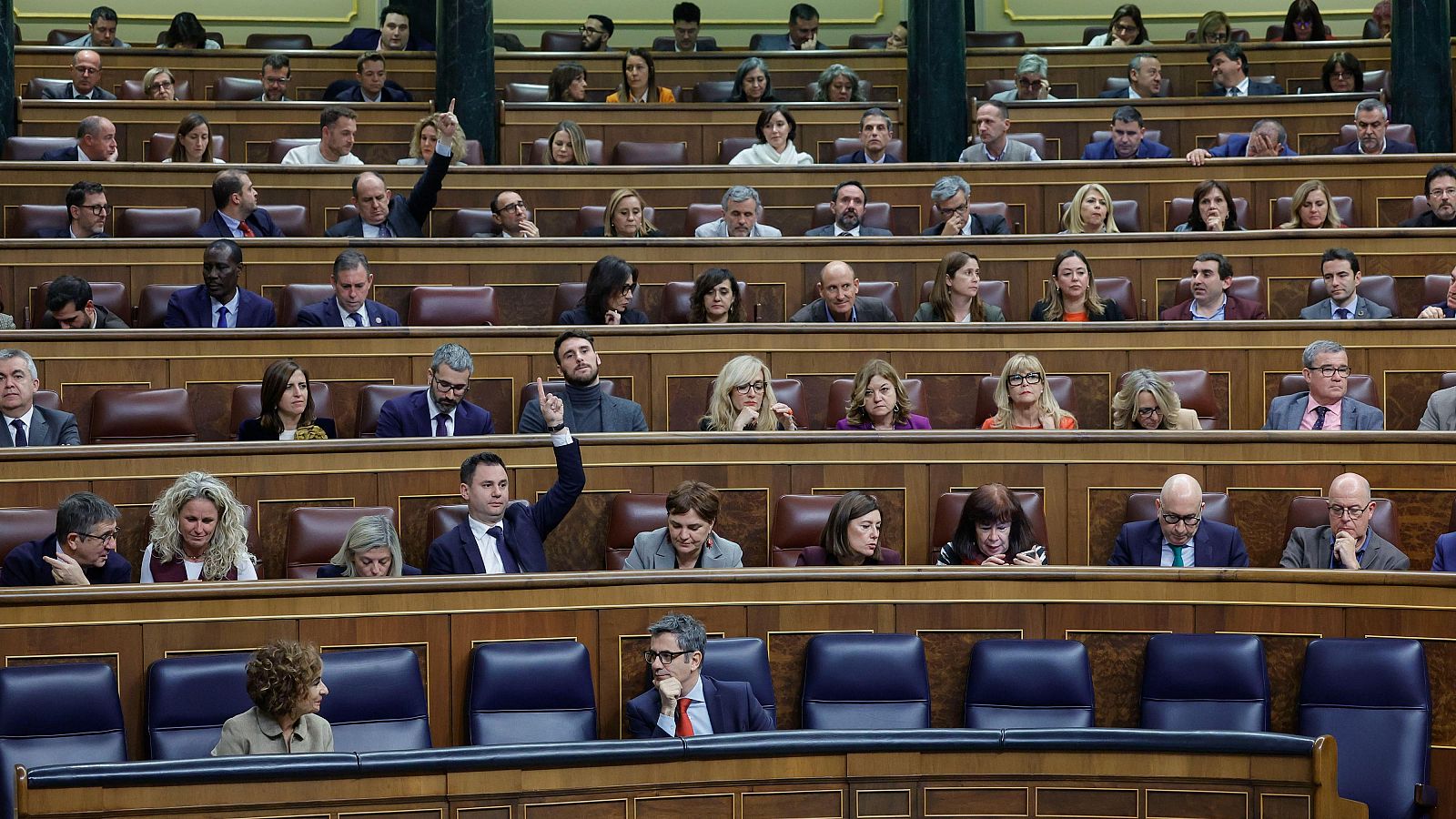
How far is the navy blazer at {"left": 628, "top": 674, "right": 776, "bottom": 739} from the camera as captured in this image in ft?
11.6

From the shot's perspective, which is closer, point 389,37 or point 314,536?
point 314,536

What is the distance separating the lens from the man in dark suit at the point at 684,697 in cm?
351

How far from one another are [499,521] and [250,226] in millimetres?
2333

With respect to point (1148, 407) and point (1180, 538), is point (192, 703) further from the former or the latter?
point (1148, 407)

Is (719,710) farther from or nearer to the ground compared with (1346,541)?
nearer to the ground

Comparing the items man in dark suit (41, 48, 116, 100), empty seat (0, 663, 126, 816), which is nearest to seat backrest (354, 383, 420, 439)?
empty seat (0, 663, 126, 816)

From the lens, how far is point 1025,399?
185 inches

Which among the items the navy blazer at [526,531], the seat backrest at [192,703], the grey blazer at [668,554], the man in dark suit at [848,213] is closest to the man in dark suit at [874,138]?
the man in dark suit at [848,213]

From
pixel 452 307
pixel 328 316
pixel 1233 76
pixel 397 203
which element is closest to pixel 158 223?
pixel 397 203

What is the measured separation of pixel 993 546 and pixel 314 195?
131 inches

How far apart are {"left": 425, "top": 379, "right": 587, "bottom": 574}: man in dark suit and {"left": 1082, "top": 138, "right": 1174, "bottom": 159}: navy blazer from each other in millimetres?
3268

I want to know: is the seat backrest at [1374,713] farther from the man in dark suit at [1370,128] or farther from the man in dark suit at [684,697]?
the man in dark suit at [1370,128]

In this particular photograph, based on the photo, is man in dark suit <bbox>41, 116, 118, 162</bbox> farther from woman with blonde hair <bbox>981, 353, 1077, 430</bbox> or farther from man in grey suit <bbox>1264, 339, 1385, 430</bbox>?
man in grey suit <bbox>1264, 339, 1385, 430</bbox>

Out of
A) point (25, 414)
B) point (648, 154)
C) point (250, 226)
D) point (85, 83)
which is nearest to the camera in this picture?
point (25, 414)
